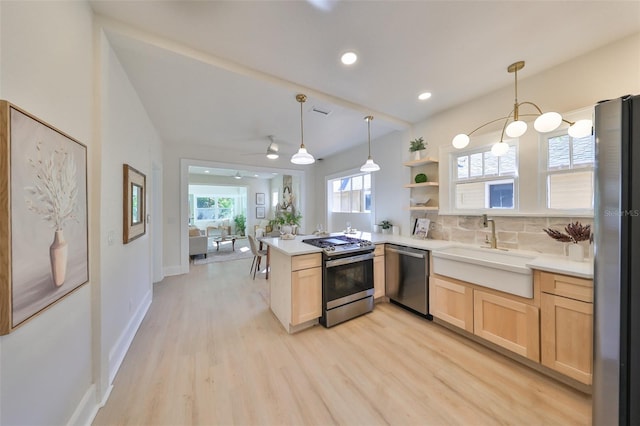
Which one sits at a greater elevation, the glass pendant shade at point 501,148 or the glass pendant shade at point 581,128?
the glass pendant shade at point 581,128

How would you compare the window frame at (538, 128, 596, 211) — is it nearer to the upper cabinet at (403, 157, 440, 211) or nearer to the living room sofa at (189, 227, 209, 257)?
the upper cabinet at (403, 157, 440, 211)

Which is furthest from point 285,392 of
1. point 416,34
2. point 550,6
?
point 550,6

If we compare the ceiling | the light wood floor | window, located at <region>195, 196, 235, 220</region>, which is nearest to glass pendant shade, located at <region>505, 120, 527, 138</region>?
the ceiling

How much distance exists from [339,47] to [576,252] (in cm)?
267

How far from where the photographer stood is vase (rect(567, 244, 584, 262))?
1855mm

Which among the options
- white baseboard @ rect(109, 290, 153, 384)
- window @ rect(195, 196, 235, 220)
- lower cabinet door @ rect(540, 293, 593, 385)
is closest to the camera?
lower cabinet door @ rect(540, 293, 593, 385)

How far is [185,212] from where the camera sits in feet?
15.2

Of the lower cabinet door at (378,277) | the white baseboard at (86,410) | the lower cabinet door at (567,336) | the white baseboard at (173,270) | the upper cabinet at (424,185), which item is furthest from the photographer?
the white baseboard at (173,270)

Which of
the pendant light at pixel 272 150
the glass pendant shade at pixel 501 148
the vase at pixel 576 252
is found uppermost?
the pendant light at pixel 272 150

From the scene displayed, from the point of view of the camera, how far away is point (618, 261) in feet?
3.04

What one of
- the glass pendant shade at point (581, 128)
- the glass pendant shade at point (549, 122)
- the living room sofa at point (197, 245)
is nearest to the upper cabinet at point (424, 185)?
the glass pendant shade at point (549, 122)

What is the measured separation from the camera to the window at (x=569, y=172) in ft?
6.41

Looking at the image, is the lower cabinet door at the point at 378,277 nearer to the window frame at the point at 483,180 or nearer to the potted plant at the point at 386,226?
the potted plant at the point at 386,226

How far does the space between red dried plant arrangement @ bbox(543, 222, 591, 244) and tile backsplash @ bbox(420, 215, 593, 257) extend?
85 mm
